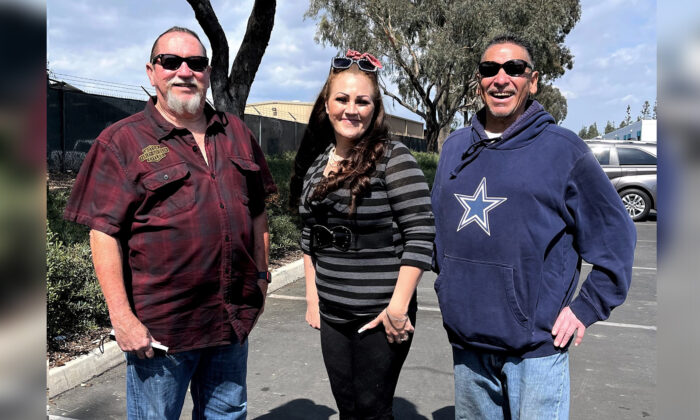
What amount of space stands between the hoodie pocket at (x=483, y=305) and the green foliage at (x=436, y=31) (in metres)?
22.9

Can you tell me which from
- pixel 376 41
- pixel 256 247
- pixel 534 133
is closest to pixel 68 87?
pixel 256 247

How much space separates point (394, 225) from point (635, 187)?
13.1 m

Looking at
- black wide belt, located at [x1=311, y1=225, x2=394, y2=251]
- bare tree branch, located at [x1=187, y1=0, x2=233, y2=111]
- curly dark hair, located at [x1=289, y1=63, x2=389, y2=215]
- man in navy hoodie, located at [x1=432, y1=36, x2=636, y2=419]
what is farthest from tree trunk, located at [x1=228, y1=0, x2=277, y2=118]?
man in navy hoodie, located at [x1=432, y1=36, x2=636, y2=419]

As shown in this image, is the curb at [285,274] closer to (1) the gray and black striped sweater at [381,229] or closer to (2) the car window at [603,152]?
(1) the gray and black striped sweater at [381,229]

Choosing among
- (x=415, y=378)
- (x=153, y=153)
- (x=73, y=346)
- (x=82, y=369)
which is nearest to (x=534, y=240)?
(x=153, y=153)

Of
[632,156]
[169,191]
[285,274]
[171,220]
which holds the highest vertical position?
[632,156]

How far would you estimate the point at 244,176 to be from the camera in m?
2.36

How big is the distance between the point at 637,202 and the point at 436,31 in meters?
15.0

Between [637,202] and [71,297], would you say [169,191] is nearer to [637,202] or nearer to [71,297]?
[71,297]

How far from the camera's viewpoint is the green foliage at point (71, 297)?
420cm

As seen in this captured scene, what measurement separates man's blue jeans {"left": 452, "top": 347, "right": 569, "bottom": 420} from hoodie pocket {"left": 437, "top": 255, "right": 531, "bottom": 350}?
0.09 meters

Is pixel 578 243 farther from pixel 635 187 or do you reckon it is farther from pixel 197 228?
pixel 635 187

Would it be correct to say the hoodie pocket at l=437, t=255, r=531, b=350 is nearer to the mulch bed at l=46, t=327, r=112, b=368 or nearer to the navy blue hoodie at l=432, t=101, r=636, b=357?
the navy blue hoodie at l=432, t=101, r=636, b=357

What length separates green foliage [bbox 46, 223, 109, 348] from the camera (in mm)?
4199
